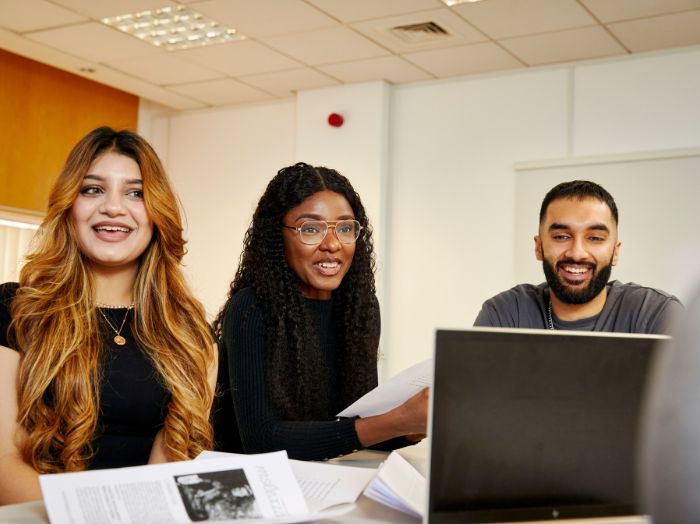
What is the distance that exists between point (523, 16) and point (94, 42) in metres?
2.57

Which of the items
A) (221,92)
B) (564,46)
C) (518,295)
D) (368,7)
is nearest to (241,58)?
(221,92)

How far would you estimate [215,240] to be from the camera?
6305 millimetres

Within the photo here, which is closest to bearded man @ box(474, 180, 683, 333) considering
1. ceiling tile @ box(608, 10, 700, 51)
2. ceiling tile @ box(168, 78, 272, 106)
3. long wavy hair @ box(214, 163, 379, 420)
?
long wavy hair @ box(214, 163, 379, 420)

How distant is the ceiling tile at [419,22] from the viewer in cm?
430

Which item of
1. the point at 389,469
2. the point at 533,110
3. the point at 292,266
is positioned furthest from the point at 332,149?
the point at 389,469

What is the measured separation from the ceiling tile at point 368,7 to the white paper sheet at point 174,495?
336 cm

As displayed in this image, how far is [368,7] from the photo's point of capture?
4191 millimetres

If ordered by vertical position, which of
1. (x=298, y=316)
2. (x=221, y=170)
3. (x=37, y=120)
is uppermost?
(x=37, y=120)

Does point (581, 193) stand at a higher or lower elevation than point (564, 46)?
lower

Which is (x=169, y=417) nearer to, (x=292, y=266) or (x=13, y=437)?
(x=13, y=437)

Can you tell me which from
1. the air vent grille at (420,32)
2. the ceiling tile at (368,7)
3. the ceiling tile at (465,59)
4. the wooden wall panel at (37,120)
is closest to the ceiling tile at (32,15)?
the wooden wall panel at (37,120)

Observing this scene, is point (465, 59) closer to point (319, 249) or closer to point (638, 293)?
point (638, 293)

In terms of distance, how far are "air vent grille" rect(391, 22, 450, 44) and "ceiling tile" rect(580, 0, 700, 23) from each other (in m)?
0.83

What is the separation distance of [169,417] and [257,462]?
0.73 metres
